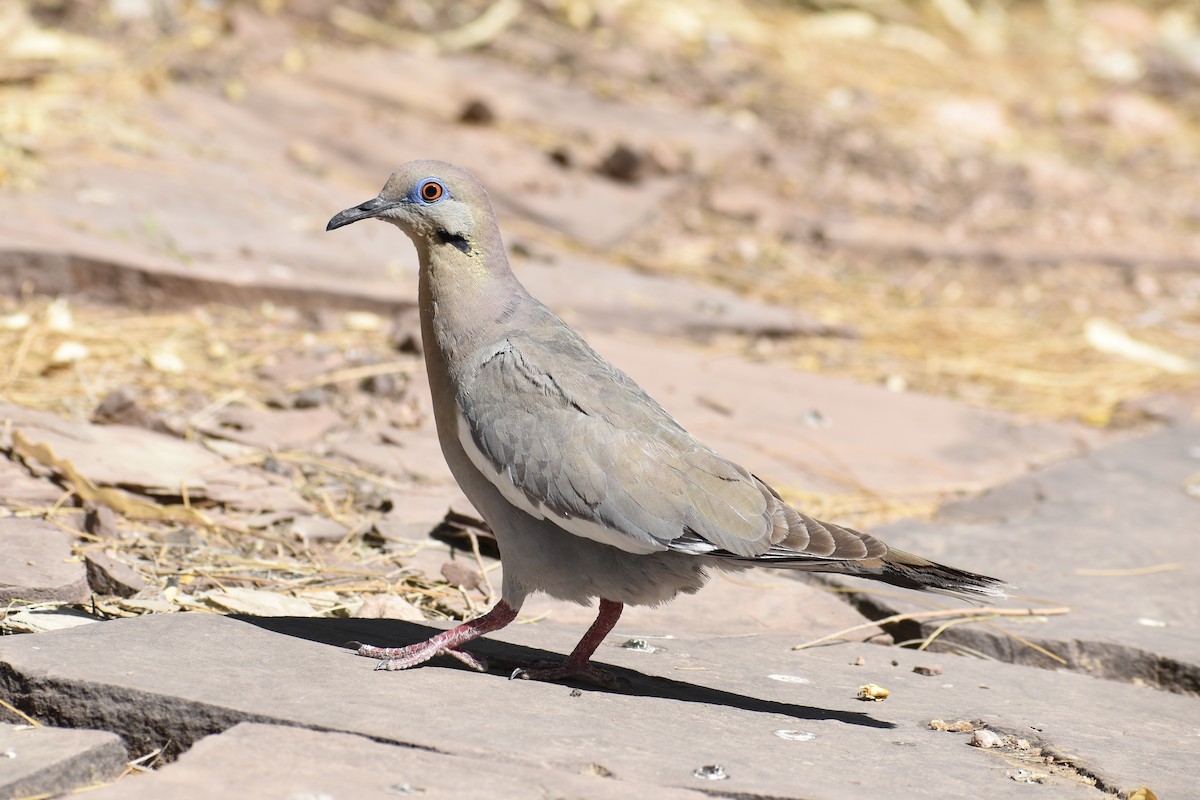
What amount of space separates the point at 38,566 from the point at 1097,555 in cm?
300

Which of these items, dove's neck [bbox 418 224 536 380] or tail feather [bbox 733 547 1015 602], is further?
dove's neck [bbox 418 224 536 380]

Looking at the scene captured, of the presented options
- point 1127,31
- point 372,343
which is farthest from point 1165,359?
point 1127,31

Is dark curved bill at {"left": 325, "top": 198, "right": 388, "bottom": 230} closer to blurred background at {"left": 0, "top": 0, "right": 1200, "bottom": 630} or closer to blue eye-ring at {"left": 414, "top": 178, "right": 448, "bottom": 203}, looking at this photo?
blue eye-ring at {"left": 414, "top": 178, "right": 448, "bottom": 203}

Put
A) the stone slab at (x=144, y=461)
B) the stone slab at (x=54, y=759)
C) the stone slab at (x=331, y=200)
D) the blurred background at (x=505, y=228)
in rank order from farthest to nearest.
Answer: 1. the stone slab at (x=331, y=200)
2. the blurred background at (x=505, y=228)
3. the stone slab at (x=144, y=461)
4. the stone slab at (x=54, y=759)

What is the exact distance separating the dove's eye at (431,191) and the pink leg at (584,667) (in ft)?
3.26

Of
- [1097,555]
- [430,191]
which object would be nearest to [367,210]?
[430,191]

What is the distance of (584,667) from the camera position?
2967 millimetres

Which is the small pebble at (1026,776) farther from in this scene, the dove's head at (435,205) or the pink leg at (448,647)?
the dove's head at (435,205)

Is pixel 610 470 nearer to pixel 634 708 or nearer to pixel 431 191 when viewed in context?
pixel 634 708

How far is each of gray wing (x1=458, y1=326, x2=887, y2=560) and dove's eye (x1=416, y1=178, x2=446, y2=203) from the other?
366 millimetres

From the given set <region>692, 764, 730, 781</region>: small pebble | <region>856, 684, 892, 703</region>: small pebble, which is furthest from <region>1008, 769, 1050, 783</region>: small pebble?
<region>692, 764, 730, 781</region>: small pebble

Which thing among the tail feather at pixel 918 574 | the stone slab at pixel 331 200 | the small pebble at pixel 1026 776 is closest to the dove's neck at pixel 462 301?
the tail feather at pixel 918 574

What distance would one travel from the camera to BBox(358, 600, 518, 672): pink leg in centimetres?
284

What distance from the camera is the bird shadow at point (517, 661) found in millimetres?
2869
